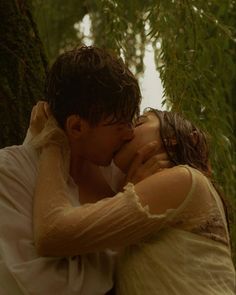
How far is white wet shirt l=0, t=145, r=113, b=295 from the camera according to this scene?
1.57 metres

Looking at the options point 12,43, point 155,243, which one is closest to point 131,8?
point 12,43

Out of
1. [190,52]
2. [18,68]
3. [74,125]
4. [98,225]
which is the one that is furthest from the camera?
[190,52]

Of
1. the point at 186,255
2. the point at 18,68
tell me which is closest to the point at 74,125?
the point at 186,255

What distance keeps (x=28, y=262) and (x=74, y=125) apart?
27cm

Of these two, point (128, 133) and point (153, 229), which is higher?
point (128, 133)

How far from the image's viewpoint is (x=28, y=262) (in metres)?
1.57

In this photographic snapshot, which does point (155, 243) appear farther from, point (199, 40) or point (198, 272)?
point (199, 40)

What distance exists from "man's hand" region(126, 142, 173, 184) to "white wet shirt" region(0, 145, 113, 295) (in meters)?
0.17

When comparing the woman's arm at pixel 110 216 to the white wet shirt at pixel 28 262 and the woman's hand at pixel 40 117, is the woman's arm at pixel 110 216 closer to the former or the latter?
the white wet shirt at pixel 28 262

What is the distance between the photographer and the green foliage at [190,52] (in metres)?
2.48

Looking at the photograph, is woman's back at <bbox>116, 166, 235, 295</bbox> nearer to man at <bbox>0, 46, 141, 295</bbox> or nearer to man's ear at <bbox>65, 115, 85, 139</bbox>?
man at <bbox>0, 46, 141, 295</bbox>

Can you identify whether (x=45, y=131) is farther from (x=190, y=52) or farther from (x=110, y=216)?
(x=190, y=52)

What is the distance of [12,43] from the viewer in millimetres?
2223

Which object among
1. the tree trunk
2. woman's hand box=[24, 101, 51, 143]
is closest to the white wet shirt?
woman's hand box=[24, 101, 51, 143]
